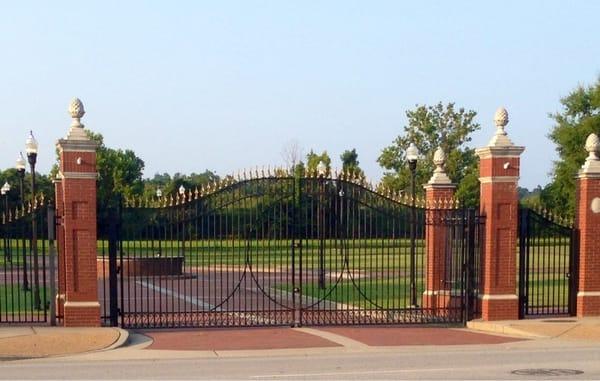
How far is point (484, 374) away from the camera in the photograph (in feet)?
38.8

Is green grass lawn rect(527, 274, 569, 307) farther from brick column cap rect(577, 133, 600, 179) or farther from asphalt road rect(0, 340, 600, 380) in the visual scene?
asphalt road rect(0, 340, 600, 380)

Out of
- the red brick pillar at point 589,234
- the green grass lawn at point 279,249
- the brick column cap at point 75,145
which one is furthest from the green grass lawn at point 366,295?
the brick column cap at point 75,145

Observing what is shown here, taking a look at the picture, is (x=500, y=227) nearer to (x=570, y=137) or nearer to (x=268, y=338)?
(x=268, y=338)

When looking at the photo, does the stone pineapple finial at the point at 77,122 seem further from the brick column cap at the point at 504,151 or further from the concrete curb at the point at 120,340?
the brick column cap at the point at 504,151

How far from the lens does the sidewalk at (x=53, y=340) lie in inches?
552

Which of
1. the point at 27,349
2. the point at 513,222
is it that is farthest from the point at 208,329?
the point at 513,222

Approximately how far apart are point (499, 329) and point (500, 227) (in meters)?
2.17

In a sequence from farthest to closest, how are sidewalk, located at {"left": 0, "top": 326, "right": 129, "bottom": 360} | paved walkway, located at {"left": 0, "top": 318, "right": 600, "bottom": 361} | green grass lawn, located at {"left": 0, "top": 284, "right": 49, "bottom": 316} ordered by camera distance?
green grass lawn, located at {"left": 0, "top": 284, "right": 49, "bottom": 316}, paved walkway, located at {"left": 0, "top": 318, "right": 600, "bottom": 361}, sidewalk, located at {"left": 0, "top": 326, "right": 129, "bottom": 360}

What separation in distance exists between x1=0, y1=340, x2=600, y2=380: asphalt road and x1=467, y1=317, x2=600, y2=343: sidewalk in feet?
2.88

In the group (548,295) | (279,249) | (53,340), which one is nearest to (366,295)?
(279,249)

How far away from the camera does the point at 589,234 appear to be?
18.3 metres

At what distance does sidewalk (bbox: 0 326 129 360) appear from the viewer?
14.0 meters

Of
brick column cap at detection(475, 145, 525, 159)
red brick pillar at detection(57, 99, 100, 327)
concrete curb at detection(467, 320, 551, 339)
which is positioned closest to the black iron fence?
red brick pillar at detection(57, 99, 100, 327)

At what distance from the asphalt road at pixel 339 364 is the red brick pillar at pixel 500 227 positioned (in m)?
2.51
